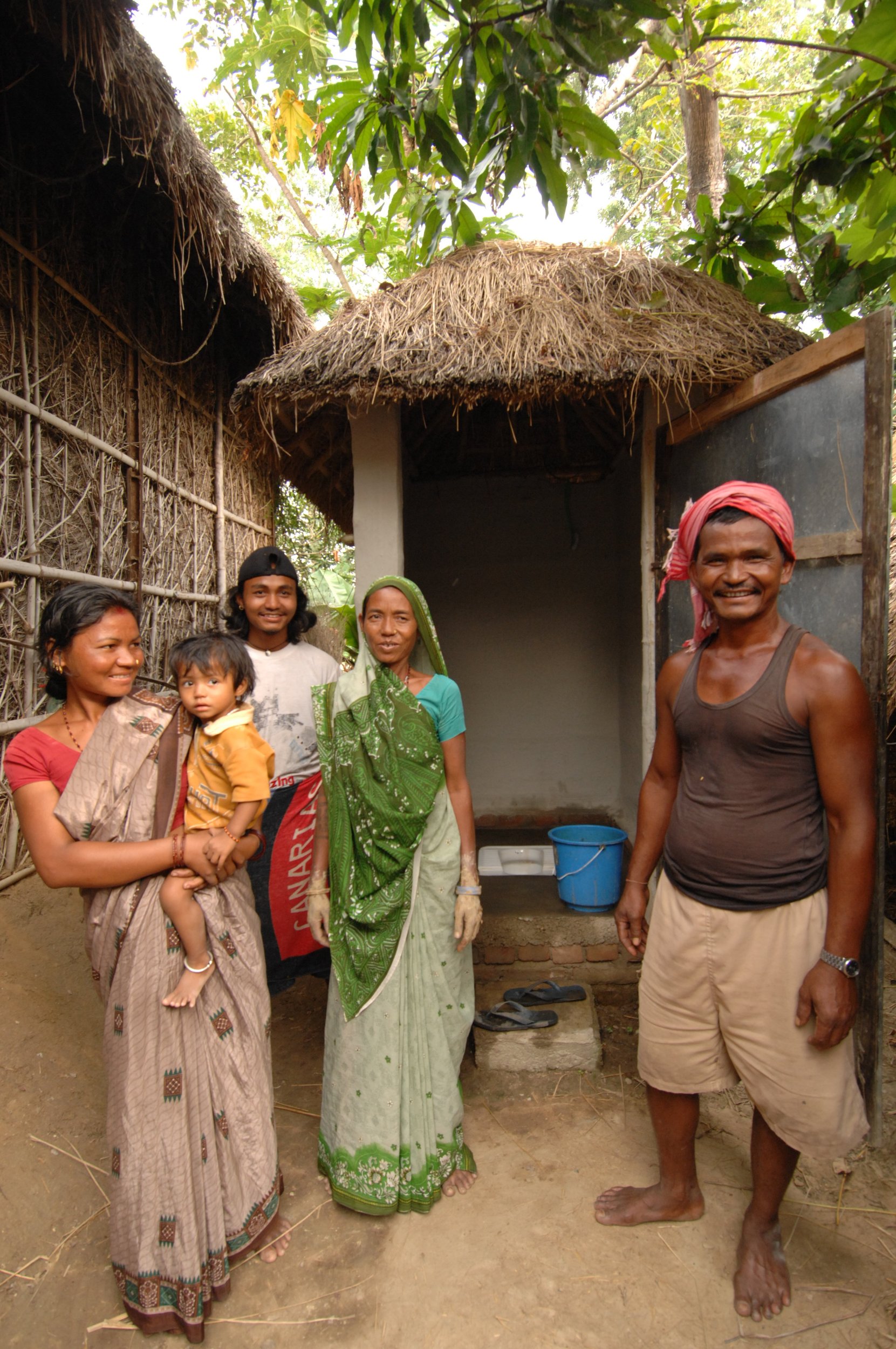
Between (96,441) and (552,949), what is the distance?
367 centimetres

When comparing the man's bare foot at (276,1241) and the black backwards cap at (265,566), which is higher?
the black backwards cap at (265,566)

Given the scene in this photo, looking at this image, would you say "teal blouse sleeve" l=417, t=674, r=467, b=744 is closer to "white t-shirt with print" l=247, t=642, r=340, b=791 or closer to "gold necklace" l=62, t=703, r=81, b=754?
"white t-shirt with print" l=247, t=642, r=340, b=791

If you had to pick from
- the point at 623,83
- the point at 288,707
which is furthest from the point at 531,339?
the point at 623,83

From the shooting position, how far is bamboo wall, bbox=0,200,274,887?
3.46 m

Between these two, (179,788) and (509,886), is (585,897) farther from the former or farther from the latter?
(179,788)

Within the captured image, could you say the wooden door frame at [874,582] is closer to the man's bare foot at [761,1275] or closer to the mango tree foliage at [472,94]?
the man's bare foot at [761,1275]

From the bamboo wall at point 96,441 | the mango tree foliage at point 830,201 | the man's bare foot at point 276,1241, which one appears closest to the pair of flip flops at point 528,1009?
the man's bare foot at point 276,1241

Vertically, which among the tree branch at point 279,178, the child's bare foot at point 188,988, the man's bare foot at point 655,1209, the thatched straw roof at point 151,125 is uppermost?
the tree branch at point 279,178

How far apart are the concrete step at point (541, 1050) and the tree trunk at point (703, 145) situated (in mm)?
5624

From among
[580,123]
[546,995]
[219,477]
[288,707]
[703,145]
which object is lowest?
[546,995]

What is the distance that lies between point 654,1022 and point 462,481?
157 inches

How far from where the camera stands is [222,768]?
193 cm

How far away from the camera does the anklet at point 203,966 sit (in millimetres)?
1879

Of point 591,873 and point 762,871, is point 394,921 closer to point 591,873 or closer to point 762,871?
point 762,871
